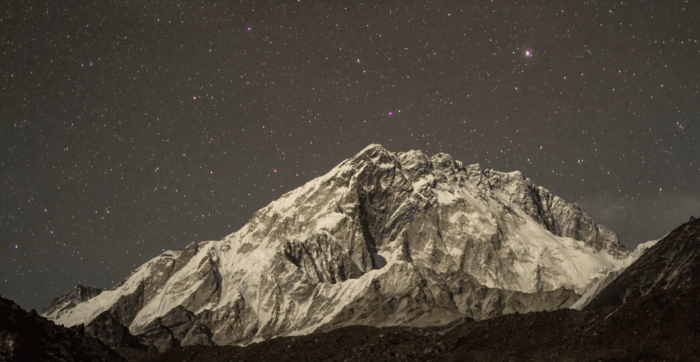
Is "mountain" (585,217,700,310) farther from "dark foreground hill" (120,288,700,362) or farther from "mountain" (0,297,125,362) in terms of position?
"mountain" (0,297,125,362)

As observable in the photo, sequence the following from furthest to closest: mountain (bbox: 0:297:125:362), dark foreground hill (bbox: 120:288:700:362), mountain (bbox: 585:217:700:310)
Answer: mountain (bbox: 585:217:700:310), dark foreground hill (bbox: 120:288:700:362), mountain (bbox: 0:297:125:362)

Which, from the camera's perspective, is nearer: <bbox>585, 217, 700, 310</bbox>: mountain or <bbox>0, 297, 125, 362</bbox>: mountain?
<bbox>0, 297, 125, 362</bbox>: mountain

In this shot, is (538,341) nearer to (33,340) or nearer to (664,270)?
(664,270)

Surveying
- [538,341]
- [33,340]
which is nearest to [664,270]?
[538,341]

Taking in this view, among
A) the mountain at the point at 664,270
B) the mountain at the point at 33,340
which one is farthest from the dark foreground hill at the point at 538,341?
the mountain at the point at 33,340

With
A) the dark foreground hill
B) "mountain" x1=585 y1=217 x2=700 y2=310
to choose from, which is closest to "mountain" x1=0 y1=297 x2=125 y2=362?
the dark foreground hill

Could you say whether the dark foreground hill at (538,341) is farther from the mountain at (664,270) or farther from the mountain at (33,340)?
the mountain at (33,340)

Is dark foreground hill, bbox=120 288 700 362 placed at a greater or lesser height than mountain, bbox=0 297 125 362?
lesser

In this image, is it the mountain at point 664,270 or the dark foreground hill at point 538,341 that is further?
the mountain at point 664,270
